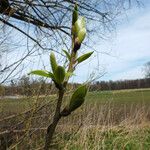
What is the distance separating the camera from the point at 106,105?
27.5 ft

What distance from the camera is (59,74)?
636 millimetres

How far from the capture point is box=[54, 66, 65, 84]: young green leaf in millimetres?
632

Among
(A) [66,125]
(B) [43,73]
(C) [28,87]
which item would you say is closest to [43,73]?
(B) [43,73]

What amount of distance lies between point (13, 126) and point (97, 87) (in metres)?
1.92

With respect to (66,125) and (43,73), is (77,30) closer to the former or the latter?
(43,73)

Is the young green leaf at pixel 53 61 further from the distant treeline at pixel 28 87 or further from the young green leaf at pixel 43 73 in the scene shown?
the distant treeline at pixel 28 87

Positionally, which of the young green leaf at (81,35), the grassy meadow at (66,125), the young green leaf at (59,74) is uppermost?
the young green leaf at (81,35)

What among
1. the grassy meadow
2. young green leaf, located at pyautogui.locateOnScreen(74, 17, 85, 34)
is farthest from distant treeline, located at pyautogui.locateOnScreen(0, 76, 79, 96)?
young green leaf, located at pyautogui.locateOnScreen(74, 17, 85, 34)

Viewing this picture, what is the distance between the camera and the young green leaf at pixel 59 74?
632 millimetres

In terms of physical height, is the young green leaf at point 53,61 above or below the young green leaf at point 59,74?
above

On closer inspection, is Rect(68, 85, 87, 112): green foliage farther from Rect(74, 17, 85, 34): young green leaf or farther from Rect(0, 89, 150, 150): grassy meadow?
Rect(0, 89, 150, 150): grassy meadow

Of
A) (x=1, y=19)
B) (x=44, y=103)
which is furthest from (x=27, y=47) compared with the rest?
(x=44, y=103)

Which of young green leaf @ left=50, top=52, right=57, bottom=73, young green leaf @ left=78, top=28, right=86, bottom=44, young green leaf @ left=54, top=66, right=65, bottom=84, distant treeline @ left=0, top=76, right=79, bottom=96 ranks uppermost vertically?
distant treeline @ left=0, top=76, right=79, bottom=96

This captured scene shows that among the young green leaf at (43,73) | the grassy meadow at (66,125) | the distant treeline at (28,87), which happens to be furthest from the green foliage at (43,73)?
the distant treeline at (28,87)
